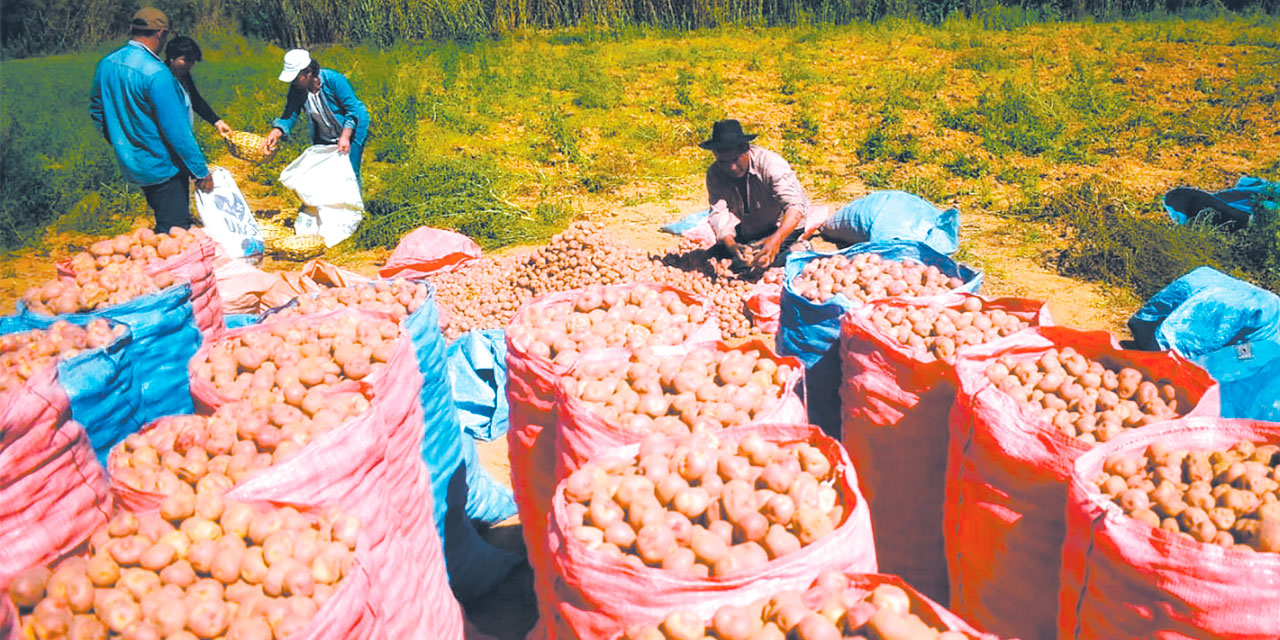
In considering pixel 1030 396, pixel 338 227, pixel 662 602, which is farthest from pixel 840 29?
pixel 662 602

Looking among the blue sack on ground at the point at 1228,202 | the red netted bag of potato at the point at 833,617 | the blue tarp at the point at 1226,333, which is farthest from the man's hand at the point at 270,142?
the blue sack on ground at the point at 1228,202

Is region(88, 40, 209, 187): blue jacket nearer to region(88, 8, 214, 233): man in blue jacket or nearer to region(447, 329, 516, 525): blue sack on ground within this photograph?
region(88, 8, 214, 233): man in blue jacket

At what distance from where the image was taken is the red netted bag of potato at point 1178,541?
156 cm

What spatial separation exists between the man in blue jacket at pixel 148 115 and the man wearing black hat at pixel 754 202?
3.54 m

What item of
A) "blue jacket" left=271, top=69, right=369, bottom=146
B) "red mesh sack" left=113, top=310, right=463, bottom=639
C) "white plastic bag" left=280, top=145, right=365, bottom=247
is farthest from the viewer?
"white plastic bag" left=280, top=145, right=365, bottom=247

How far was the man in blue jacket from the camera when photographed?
16.1 feet

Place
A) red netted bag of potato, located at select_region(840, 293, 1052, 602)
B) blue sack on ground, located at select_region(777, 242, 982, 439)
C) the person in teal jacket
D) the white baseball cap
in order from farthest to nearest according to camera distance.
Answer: the person in teal jacket → the white baseball cap → blue sack on ground, located at select_region(777, 242, 982, 439) → red netted bag of potato, located at select_region(840, 293, 1052, 602)

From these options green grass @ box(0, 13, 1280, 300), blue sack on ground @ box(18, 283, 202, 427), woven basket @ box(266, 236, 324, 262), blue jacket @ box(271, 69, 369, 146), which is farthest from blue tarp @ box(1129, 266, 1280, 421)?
woven basket @ box(266, 236, 324, 262)

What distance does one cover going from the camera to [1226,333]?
3715 millimetres

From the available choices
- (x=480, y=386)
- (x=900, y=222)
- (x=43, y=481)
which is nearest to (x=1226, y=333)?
(x=900, y=222)

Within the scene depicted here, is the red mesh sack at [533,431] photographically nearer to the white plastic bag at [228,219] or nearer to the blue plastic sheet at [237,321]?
the blue plastic sheet at [237,321]

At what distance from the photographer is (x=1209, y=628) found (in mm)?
1600

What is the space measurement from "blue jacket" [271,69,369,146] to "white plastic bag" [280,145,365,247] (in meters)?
0.26

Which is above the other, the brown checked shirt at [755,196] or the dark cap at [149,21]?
the dark cap at [149,21]
